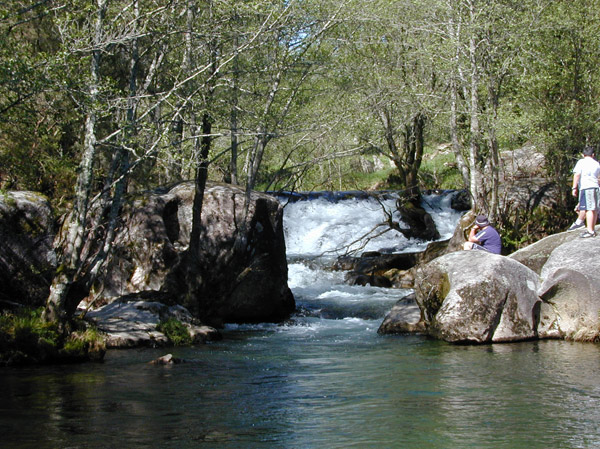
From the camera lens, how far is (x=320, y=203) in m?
29.9

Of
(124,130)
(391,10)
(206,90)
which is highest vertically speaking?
(391,10)

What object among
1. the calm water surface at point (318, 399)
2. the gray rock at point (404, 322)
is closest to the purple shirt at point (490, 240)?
the gray rock at point (404, 322)

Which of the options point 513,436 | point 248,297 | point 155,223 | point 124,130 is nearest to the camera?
point 513,436

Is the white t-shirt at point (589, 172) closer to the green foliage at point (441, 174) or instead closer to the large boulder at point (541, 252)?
the large boulder at point (541, 252)

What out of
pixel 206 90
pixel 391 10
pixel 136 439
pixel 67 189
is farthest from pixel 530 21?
pixel 136 439

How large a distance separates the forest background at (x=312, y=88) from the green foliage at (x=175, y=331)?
2.52 meters

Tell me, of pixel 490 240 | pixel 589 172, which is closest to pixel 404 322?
pixel 490 240

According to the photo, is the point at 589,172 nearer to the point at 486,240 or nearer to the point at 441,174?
the point at 486,240

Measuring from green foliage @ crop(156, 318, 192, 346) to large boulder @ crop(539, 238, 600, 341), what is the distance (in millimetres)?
7017

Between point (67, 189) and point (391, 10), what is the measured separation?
1288 cm

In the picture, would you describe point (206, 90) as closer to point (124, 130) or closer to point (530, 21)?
point (124, 130)

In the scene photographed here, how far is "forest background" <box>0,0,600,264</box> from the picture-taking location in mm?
13383

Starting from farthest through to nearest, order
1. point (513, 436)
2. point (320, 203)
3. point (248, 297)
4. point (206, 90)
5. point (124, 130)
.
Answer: point (320, 203), point (248, 297), point (206, 90), point (124, 130), point (513, 436)

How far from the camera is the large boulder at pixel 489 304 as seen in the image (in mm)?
13133
